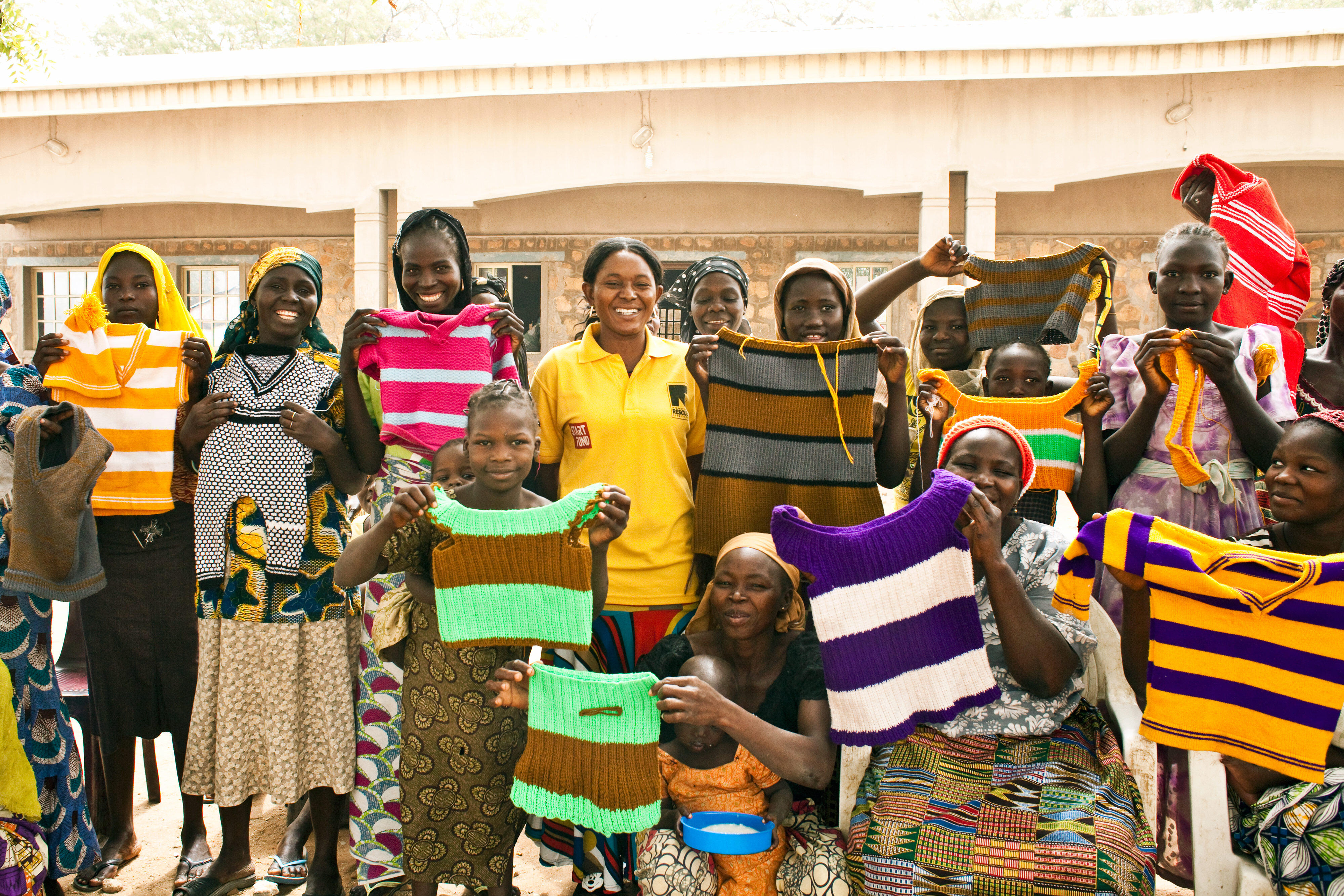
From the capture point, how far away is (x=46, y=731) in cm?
332

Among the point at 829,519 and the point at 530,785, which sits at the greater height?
the point at 829,519

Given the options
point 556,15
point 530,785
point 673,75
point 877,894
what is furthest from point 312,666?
point 556,15

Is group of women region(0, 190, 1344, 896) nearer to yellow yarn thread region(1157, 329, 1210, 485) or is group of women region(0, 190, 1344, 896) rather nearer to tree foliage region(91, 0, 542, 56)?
yellow yarn thread region(1157, 329, 1210, 485)

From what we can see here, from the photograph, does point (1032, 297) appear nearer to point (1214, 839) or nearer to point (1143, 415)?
point (1143, 415)

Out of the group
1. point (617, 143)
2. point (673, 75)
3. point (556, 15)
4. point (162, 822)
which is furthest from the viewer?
point (556, 15)

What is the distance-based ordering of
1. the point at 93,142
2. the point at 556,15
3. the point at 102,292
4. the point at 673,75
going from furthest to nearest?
1. the point at 556,15
2. the point at 93,142
3. the point at 673,75
4. the point at 102,292

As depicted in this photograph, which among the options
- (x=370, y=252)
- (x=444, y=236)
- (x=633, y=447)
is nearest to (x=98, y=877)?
(x=633, y=447)

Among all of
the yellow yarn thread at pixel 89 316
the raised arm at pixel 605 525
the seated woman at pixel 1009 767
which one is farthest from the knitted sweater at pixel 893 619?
the yellow yarn thread at pixel 89 316

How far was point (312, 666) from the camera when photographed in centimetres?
338

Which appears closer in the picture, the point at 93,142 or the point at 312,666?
the point at 312,666

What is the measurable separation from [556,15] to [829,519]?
34689 mm

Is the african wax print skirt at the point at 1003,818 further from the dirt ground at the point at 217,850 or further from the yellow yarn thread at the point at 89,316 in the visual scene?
the yellow yarn thread at the point at 89,316

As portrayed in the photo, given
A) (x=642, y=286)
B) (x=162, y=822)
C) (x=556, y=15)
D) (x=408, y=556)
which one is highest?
(x=556, y=15)

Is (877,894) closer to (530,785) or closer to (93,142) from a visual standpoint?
(530,785)
